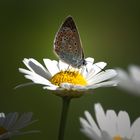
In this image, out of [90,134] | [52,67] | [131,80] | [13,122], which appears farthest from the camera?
[52,67]

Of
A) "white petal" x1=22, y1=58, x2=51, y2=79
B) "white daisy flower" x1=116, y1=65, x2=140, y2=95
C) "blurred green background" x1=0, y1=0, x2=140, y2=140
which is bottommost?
"white daisy flower" x1=116, y1=65, x2=140, y2=95

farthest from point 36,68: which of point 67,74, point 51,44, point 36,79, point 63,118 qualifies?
point 51,44

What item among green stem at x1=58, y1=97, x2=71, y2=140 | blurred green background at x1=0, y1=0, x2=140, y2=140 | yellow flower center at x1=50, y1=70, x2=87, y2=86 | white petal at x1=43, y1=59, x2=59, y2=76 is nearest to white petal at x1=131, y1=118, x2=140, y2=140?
green stem at x1=58, y1=97, x2=71, y2=140

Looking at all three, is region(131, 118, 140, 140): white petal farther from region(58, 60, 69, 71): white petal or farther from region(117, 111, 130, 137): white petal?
region(58, 60, 69, 71): white petal

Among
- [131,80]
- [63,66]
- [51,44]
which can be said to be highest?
[51,44]

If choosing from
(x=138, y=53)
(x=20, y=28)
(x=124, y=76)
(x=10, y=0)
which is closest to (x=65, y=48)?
(x=124, y=76)

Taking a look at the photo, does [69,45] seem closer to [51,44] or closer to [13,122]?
[13,122]
